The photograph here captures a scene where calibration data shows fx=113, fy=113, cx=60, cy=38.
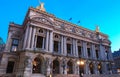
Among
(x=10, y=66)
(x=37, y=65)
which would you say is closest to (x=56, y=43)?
(x=37, y=65)

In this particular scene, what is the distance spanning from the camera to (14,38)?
1214 inches

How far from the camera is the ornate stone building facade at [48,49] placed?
25.8m

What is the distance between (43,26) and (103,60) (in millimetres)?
24023

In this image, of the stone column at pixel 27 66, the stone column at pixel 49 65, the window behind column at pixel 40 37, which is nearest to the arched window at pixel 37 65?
the stone column at pixel 49 65

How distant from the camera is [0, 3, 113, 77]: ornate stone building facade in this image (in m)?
25.8

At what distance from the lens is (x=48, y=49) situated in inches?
1118

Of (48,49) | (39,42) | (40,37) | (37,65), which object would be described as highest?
(40,37)

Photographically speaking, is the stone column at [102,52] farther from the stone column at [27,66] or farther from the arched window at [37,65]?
the stone column at [27,66]

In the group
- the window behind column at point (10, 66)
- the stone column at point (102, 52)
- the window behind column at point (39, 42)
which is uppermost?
the window behind column at point (39, 42)

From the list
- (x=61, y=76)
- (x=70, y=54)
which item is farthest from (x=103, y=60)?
(x=61, y=76)

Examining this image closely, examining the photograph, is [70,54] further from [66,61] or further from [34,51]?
[34,51]

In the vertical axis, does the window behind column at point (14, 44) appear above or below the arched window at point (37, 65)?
above

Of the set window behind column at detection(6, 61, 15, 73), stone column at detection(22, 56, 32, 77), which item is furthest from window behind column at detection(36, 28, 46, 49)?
window behind column at detection(6, 61, 15, 73)

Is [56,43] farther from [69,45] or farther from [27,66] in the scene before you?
[27,66]
